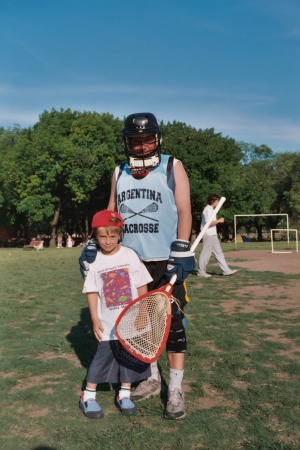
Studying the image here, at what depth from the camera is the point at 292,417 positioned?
3.51 meters

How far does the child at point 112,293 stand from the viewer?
12.7 ft

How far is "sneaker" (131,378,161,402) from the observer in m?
4.03

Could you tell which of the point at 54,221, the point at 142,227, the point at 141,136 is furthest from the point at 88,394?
the point at 54,221

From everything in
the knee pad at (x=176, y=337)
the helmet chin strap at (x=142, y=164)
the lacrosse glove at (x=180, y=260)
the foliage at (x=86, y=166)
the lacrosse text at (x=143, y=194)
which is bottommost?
the knee pad at (x=176, y=337)

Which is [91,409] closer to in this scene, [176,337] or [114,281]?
[176,337]

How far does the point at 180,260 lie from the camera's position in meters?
3.61

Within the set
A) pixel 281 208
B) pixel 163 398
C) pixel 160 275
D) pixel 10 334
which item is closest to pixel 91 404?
pixel 163 398

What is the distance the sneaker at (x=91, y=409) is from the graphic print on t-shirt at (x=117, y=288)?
0.76m

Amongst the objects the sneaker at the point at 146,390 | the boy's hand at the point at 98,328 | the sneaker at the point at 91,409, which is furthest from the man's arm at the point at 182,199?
the sneaker at the point at 91,409

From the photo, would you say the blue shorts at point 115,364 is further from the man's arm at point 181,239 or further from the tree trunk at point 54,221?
the tree trunk at point 54,221

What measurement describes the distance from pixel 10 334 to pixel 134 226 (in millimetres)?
3408

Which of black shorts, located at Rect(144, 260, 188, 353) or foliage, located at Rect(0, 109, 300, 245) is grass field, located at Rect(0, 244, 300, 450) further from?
foliage, located at Rect(0, 109, 300, 245)

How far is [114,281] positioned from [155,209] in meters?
0.69

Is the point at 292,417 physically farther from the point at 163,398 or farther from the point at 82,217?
the point at 82,217
